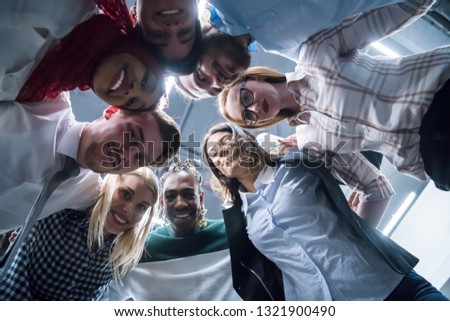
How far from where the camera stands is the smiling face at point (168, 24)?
69cm

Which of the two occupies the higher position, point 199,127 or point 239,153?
point 239,153

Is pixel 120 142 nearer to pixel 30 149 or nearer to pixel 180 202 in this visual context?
pixel 30 149

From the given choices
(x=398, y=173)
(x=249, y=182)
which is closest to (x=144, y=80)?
(x=249, y=182)

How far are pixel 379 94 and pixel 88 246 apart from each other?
2.54 ft

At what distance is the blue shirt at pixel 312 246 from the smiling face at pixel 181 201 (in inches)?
10.1

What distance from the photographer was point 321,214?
915mm

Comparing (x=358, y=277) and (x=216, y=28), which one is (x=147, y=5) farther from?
(x=358, y=277)

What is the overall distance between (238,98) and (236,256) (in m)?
0.45

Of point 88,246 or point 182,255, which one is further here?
point 182,255

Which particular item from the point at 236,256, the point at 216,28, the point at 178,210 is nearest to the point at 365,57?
the point at 216,28

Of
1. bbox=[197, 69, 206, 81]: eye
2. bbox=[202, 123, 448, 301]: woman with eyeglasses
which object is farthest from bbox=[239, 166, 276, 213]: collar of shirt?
bbox=[197, 69, 206, 81]: eye

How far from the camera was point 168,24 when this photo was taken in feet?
2.28

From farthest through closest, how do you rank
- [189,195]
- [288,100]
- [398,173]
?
[398,173] → [189,195] → [288,100]

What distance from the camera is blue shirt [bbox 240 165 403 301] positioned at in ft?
2.85
